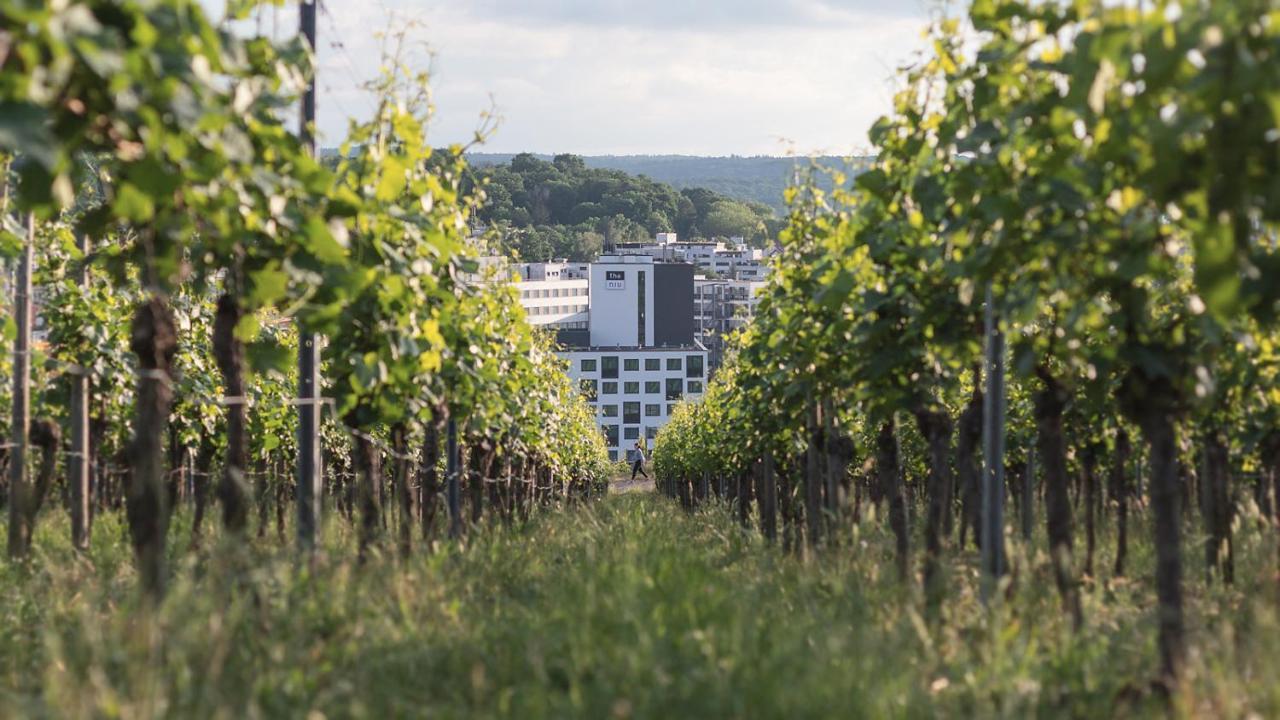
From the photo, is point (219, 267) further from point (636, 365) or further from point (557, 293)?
point (557, 293)

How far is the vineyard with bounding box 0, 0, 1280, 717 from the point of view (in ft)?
17.0

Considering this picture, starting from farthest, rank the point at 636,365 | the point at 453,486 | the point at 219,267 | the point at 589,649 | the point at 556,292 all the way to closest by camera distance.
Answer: the point at 556,292 → the point at 636,365 → the point at 453,486 → the point at 219,267 → the point at 589,649

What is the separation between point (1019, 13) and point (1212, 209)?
2444 millimetres

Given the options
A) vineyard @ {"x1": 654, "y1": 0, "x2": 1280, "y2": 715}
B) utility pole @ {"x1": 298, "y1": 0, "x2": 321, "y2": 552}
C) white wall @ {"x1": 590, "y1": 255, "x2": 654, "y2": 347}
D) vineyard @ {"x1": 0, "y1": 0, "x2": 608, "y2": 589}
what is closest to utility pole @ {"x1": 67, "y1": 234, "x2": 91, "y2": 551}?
vineyard @ {"x1": 0, "y1": 0, "x2": 608, "y2": 589}

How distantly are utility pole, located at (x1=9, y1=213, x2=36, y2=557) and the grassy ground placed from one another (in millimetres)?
2667

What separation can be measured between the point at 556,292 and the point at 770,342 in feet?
491

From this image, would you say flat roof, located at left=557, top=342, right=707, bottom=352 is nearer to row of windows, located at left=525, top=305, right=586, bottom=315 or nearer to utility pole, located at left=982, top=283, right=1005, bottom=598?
row of windows, located at left=525, top=305, right=586, bottom=315

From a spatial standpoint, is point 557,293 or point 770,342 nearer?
point 770,342

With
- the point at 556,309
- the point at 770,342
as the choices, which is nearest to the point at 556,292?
the point at 556,309

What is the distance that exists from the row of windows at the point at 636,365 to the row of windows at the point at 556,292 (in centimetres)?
2798

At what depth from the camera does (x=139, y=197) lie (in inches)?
219

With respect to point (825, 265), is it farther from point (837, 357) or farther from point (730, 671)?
point (730, 671)

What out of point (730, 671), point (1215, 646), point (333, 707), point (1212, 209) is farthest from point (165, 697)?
point (1215, 646)

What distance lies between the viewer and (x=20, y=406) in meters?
13.4
